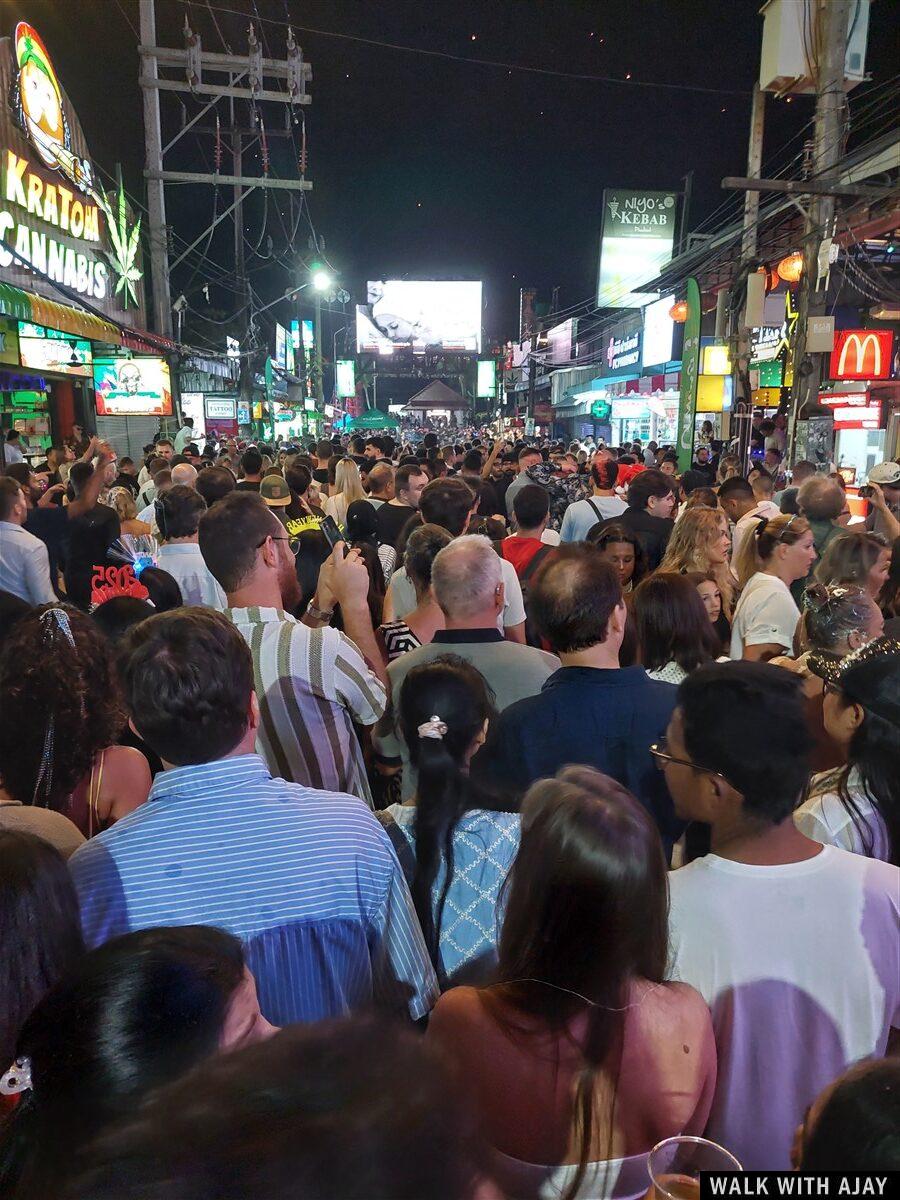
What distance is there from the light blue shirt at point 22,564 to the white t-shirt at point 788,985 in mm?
4845

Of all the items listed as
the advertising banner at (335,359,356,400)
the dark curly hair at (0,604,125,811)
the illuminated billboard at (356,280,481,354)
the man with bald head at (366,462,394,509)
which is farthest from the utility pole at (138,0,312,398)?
the advertising banner at (335,359,356,400)

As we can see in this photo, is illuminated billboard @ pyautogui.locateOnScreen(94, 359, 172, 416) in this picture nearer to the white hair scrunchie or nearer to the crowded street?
the crowded street

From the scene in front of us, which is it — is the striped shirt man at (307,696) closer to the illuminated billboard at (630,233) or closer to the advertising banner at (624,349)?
the advertising banner at (624,349)

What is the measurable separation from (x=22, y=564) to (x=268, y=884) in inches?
172

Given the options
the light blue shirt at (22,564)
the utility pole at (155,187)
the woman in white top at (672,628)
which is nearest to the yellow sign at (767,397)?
the utility pole at (155,187)

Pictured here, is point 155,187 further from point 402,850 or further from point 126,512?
point 402,850

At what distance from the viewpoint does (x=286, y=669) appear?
3.01 meters

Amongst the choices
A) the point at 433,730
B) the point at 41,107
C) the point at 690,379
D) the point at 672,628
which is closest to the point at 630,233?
the point at 690,379

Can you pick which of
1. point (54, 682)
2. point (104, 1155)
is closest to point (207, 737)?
point (54, 682)

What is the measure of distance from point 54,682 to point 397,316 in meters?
54.7

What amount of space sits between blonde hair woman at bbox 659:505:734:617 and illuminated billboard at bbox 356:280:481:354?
168 ft

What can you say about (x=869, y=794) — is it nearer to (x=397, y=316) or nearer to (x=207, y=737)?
(x=207, y=737)

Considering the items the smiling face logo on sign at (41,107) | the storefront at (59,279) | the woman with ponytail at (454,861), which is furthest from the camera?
the smiling face logo on sign at (41,107)

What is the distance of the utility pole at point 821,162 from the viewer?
11.0 metres
